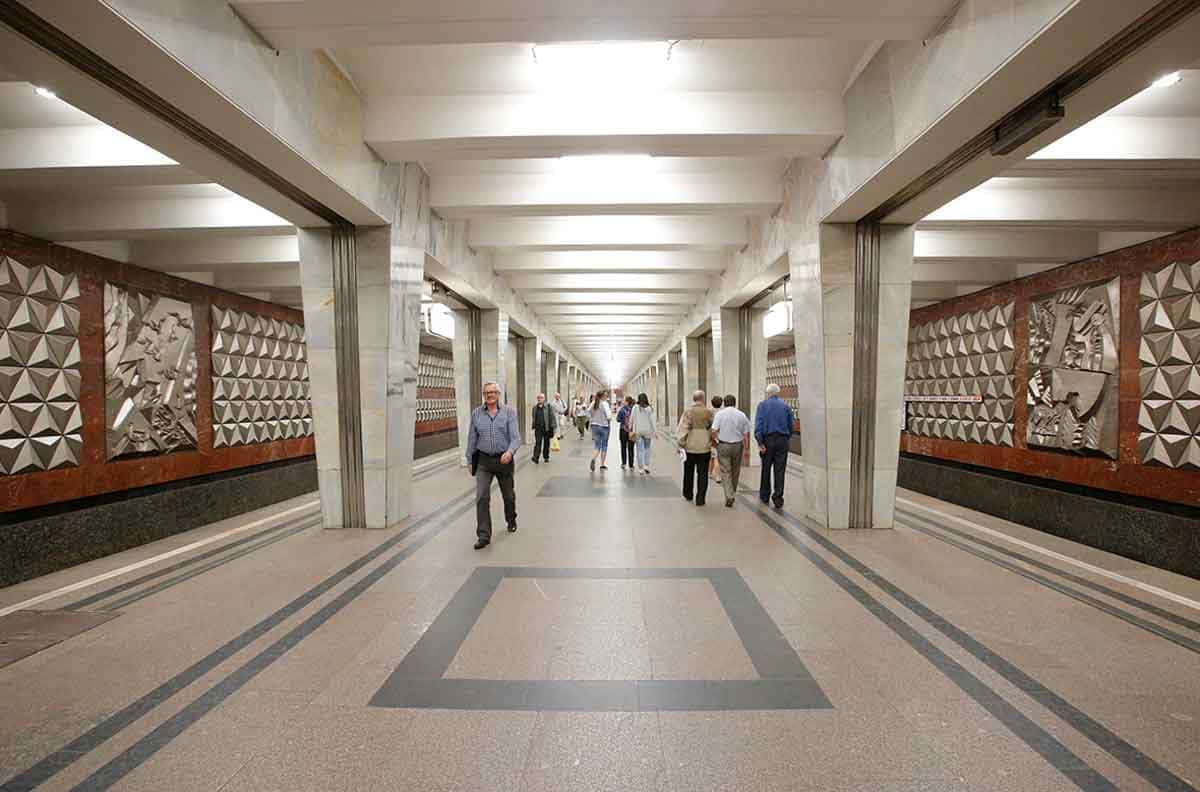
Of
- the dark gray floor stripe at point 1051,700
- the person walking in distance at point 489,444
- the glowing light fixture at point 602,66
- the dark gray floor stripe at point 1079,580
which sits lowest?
the dark gray floor stripe at point 1079,580

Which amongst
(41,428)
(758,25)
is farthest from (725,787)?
(41,428)

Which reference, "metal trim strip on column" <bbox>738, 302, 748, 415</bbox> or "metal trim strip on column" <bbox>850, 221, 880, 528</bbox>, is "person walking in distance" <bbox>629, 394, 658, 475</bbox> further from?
"metal trim strip on column" <bbox>850, 221, 880, 528</bbox>

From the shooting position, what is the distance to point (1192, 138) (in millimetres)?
4742

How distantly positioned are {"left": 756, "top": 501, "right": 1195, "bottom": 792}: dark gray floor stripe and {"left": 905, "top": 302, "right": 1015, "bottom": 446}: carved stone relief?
19.1ft

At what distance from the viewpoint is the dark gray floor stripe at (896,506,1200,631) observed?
13.4 ft

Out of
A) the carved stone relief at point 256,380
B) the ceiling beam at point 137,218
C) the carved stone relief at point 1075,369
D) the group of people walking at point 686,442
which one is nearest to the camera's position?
the ceiling beam at point 137,218

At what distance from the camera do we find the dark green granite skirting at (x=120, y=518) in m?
5.31

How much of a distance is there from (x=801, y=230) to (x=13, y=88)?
7.48 metres

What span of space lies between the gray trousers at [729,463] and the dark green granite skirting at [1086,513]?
3.85 m

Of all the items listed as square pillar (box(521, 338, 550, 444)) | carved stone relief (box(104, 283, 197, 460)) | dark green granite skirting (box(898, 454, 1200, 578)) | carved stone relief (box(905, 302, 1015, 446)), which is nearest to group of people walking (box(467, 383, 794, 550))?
dark green granite skirting (box(898, 454, 1200, 578))

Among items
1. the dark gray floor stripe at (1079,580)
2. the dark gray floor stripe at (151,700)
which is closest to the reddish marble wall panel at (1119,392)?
the dark gray floor stripe at (1079,580)

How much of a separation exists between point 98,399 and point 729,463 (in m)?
7.77

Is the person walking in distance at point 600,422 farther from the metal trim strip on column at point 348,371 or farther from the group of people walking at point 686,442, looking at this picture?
the metal trim strip on column at point 348,371

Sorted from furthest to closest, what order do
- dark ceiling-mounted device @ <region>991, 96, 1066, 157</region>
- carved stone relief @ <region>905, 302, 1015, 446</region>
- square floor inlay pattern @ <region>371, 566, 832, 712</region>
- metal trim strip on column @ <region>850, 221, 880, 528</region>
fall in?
carved stone relief @ <region>905, 302, 1015, 446</region> < metal trim strip on column @ <region>850, 221, 880, 528</region> < dark ceiling-mounted device @ <region>991, 96, 1066, 157</region> < square floor inlay pattern @ <region>371, 566, 832, 712</region>
